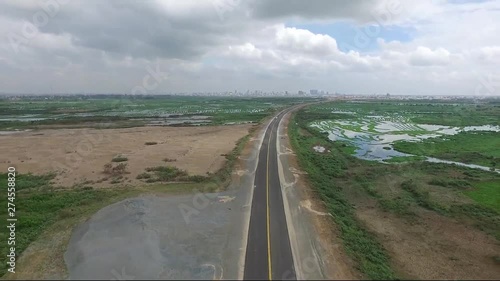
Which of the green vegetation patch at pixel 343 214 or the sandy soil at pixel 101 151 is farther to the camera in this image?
the sandy soil at pixel 101 151

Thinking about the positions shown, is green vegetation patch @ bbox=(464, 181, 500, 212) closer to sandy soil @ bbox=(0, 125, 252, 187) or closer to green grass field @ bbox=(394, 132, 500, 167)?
green grass field @ bbox=(394, 132, 500, 167)

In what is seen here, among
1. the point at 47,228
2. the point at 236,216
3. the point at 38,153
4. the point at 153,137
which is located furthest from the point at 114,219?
the point at 153,137

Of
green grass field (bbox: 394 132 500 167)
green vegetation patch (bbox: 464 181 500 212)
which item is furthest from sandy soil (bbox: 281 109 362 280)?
green grass field (bbox: 394 132 500 167)

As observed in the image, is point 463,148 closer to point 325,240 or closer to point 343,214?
point 343,214

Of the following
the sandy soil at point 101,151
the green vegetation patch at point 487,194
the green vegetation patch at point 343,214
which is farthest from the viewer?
the sandy soil at point 101,151

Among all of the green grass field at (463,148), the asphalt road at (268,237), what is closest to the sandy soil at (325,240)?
the asphalt road at (268,237)

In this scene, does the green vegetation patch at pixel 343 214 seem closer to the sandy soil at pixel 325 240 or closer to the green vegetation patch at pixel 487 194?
the sandy soil at pixel 325 240
